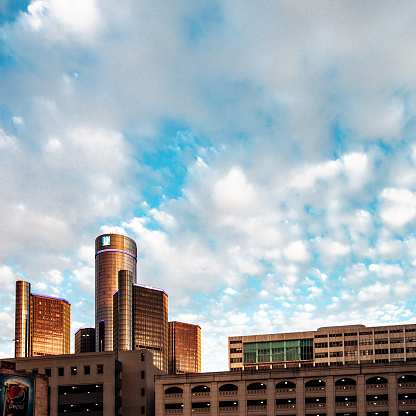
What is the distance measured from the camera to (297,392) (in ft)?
427

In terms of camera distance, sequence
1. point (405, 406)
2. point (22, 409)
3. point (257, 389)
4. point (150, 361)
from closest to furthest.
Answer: point (22, 409) → point (405, 406) → point (257, 389) → point (150, 361)

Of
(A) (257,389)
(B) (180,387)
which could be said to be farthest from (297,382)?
(B) (180,387)

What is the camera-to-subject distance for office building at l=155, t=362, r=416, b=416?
12544 centimetres

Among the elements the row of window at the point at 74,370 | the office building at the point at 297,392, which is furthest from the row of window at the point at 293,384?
the row of window at the point at 74,370

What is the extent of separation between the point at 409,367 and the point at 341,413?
18463 mm

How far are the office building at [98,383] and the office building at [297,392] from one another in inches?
254

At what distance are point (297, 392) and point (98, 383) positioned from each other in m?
48.4

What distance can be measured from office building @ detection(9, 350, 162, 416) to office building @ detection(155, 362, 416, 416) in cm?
644

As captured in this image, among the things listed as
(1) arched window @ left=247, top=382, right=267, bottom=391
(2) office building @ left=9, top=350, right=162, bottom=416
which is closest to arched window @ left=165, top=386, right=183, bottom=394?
(2) office building @ left=9, top=350, right=162, bottom=416

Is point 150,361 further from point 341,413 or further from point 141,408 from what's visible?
point 341,413

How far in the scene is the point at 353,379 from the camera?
129m

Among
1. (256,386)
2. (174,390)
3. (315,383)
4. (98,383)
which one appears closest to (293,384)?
(315,383)

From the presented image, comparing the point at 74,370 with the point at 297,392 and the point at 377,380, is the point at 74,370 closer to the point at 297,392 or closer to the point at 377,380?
the point at 297,392

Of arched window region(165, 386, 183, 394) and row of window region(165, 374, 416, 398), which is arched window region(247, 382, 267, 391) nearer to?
row of window region(165, 374, 416, 398)
